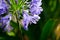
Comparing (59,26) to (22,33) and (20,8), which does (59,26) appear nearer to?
(22,33)

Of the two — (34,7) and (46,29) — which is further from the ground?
(34,7)

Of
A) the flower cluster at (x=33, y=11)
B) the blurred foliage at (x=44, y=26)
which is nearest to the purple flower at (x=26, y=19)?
the flower cluster at (x=33, y=11)

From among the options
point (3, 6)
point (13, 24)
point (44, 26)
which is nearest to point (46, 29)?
point (44, 26)

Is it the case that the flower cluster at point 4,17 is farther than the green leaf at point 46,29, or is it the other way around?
the green leaf at point 46,29

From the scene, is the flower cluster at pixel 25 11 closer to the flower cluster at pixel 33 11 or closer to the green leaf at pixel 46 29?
the flower cluster at pixel 33 11

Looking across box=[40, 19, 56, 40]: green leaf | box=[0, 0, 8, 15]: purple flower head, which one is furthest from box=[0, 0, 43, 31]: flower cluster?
box=[40, 19, 56, 40]: green leaf

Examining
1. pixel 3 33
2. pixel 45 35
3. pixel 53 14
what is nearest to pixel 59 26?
pixel 53 14

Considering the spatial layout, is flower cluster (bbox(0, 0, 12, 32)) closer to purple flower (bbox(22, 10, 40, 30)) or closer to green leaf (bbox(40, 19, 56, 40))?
purple flower (bbox(22, 10, 40, 30))

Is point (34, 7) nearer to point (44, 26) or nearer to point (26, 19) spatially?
point (26, 19)
